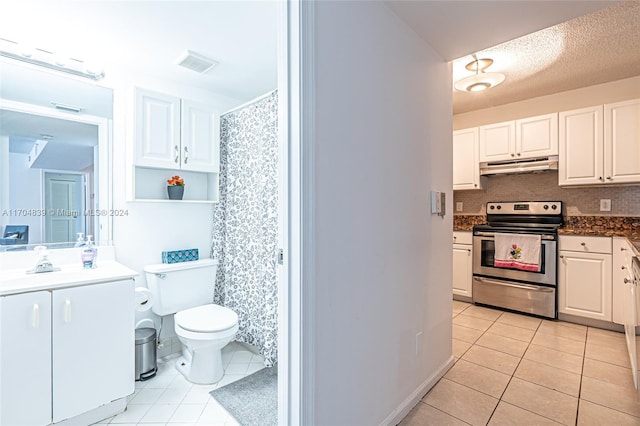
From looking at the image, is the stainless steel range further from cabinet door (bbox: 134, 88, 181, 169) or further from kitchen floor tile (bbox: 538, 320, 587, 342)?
cabinet door (bbox: 134, 88, 181, 169)

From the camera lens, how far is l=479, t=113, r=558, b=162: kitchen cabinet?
10.5ft

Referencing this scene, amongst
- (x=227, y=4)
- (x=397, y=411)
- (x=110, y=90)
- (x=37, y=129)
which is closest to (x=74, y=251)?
(x=37, y=129)

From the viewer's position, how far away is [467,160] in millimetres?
3824

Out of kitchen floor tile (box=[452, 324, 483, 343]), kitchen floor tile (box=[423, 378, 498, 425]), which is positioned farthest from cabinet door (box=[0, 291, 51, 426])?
kitchen floor tile (box=[452, 324, 483, 343])

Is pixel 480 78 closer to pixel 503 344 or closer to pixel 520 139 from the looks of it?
pixel 520 139

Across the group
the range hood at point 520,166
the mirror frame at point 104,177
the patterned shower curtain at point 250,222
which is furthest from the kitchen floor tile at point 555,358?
the mirror frame at point 104,177

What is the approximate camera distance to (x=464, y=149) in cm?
384

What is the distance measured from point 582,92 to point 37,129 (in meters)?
4.97

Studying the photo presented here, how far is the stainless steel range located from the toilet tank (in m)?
2.97

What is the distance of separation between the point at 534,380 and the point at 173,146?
3114mm

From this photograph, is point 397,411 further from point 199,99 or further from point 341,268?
point 199,99

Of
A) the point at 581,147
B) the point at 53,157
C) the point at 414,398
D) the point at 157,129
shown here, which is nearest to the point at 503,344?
the point at 414,398

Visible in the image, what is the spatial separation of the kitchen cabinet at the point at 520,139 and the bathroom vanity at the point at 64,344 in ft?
12.7

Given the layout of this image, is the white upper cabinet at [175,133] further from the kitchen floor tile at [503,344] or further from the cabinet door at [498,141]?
the cabinet door at [498,141]
